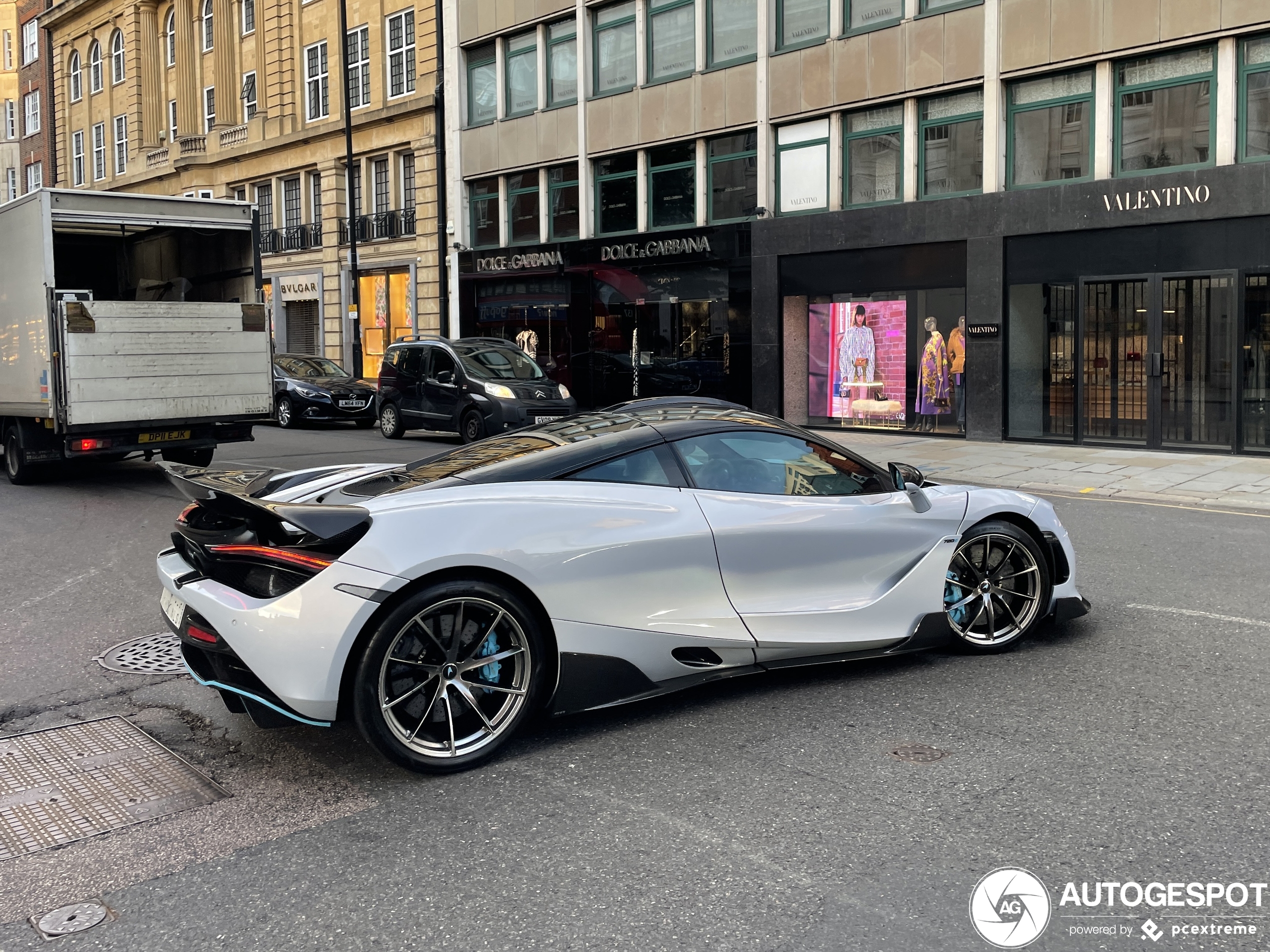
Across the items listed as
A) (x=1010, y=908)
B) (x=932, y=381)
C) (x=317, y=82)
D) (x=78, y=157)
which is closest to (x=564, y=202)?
(x=932, y=381)

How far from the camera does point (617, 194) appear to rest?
87.5ft

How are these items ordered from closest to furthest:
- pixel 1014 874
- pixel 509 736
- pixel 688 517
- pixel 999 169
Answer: pixel 1014 874
pixel 509 736
pixel 688 517
pixel 999 169

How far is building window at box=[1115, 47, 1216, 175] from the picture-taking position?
1723cm

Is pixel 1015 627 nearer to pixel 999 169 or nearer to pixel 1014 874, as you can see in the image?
pixel 1014 874

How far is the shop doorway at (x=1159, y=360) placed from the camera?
17.1m

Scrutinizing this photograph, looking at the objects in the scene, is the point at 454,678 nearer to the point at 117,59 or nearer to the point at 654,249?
the point at 654,249

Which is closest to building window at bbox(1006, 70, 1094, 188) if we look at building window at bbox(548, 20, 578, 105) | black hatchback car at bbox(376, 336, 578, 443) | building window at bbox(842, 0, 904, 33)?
building window at bbox(842, 0, 904, 33)

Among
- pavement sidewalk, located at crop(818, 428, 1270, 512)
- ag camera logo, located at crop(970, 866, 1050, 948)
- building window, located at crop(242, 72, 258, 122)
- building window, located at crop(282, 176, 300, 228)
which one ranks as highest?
building window, located at crop(242, 72, 258, 122)

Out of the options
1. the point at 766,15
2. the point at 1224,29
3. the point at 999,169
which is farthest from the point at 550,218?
the point at 1224,29

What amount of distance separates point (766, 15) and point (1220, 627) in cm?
1918

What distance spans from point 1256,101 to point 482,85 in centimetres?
1908

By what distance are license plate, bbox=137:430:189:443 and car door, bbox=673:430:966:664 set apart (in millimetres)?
9827

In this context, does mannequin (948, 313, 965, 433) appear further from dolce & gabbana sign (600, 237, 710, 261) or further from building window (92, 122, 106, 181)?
building window (92, 122, 106, 181)

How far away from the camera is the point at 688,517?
4.96 m
